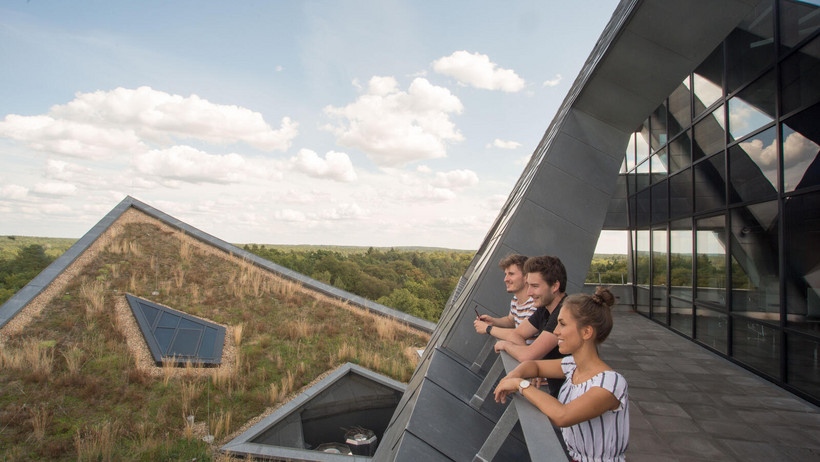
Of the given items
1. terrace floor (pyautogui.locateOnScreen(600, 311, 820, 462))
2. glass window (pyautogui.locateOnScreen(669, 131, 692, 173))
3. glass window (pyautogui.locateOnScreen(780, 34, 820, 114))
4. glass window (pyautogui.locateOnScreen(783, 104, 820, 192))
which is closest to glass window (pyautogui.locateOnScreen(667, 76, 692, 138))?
glass window (pyautogui.locateOnScreen(669, 131, 692, 173))

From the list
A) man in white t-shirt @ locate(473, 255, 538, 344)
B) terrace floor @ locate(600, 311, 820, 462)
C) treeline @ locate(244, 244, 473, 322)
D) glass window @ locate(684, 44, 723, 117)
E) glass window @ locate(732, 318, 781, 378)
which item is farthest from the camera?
treeline @ locate(244, 244, 473, 322)

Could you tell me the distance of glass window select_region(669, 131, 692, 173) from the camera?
34.1 feet

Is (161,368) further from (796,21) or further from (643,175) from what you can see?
(643,175)

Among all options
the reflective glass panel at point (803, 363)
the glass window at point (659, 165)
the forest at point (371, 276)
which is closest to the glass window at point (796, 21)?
the reflective glass panel at point (803, 363)

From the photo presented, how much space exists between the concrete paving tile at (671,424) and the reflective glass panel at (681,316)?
5.78 meters

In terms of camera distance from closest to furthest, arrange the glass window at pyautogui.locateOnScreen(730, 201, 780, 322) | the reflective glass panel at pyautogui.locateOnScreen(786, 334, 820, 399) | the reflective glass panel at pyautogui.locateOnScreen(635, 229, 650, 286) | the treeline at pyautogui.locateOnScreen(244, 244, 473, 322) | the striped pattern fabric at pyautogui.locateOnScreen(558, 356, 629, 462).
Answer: the striped pattern fabric at pyautogui.locateOnScreen(558, 356, 629, 462)
the reflective glass panel at pyautogui.locateOnScreen(786, 334, 820, 399)
the glass window at pyautogui.locateOnScreen(730, 201, 780, 322)
the reflective glass panel at pyautogui.locateOnScreen(635, 229, 650, 286)
the treeline at pyautogui.locateOnScreen(244, 244, 473, 322)

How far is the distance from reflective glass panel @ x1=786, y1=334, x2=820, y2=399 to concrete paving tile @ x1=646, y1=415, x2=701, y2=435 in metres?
2.43

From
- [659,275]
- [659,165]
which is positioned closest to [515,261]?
[659,275]

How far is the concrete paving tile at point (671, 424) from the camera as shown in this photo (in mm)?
4875

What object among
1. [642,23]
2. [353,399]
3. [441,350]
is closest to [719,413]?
[441,350]

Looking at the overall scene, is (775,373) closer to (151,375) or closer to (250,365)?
(250,365)

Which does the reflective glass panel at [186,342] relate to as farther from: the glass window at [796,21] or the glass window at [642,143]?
the glass window at [642,143]

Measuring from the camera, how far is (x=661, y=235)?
12320mm

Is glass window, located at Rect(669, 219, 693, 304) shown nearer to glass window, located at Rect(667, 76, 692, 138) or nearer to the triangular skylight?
glass window, located at Rect(667, 76, 692, 138)
